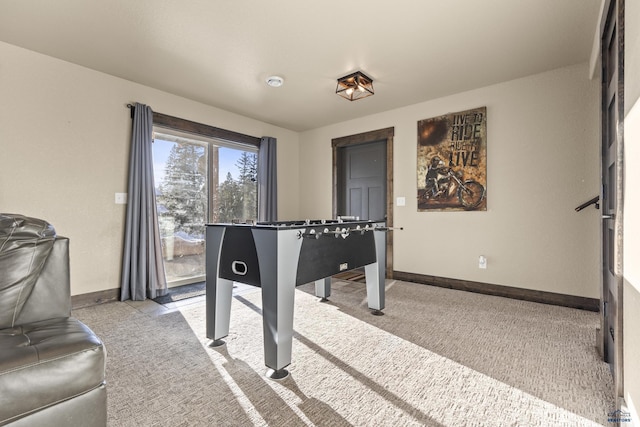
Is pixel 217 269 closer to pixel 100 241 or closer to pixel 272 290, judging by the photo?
pixel 272 290

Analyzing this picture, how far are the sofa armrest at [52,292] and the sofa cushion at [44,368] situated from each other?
0.15 meters

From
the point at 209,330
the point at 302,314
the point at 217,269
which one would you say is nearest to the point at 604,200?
the point at 302,314

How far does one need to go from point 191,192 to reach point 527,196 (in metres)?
4.10

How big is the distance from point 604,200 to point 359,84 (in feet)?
7.75

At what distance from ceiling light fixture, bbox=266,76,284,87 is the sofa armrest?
8.28ft

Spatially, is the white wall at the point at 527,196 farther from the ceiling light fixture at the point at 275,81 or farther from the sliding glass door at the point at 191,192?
the sliding glass door at the point at 191,192

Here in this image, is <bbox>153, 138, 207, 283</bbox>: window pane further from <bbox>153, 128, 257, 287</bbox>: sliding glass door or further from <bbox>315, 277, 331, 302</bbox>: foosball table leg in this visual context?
<bbox>315, 277, 331, 302</bbox>: foosball table leg

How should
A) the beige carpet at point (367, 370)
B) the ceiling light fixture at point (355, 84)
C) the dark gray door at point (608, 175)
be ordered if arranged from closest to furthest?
the beige carpet at point (367, 370), the dark gray door at point (608, 175), the ceiling light fixture at point (355, 84)

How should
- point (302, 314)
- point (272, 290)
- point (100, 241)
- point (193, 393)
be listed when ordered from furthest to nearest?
1. point (100, 241)
2. point (302, 314)
3. point (272, 290)
4. point (193, 393)

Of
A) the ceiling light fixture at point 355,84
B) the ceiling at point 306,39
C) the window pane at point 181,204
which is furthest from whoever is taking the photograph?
the window pane at point 181,204

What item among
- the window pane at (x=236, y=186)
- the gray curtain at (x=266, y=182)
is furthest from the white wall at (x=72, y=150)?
the gray curtain at (x=266, y=182)

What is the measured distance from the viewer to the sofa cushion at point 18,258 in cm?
132

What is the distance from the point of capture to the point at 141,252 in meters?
3.38

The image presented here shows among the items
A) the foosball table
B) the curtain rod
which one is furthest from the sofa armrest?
the curtain rod
